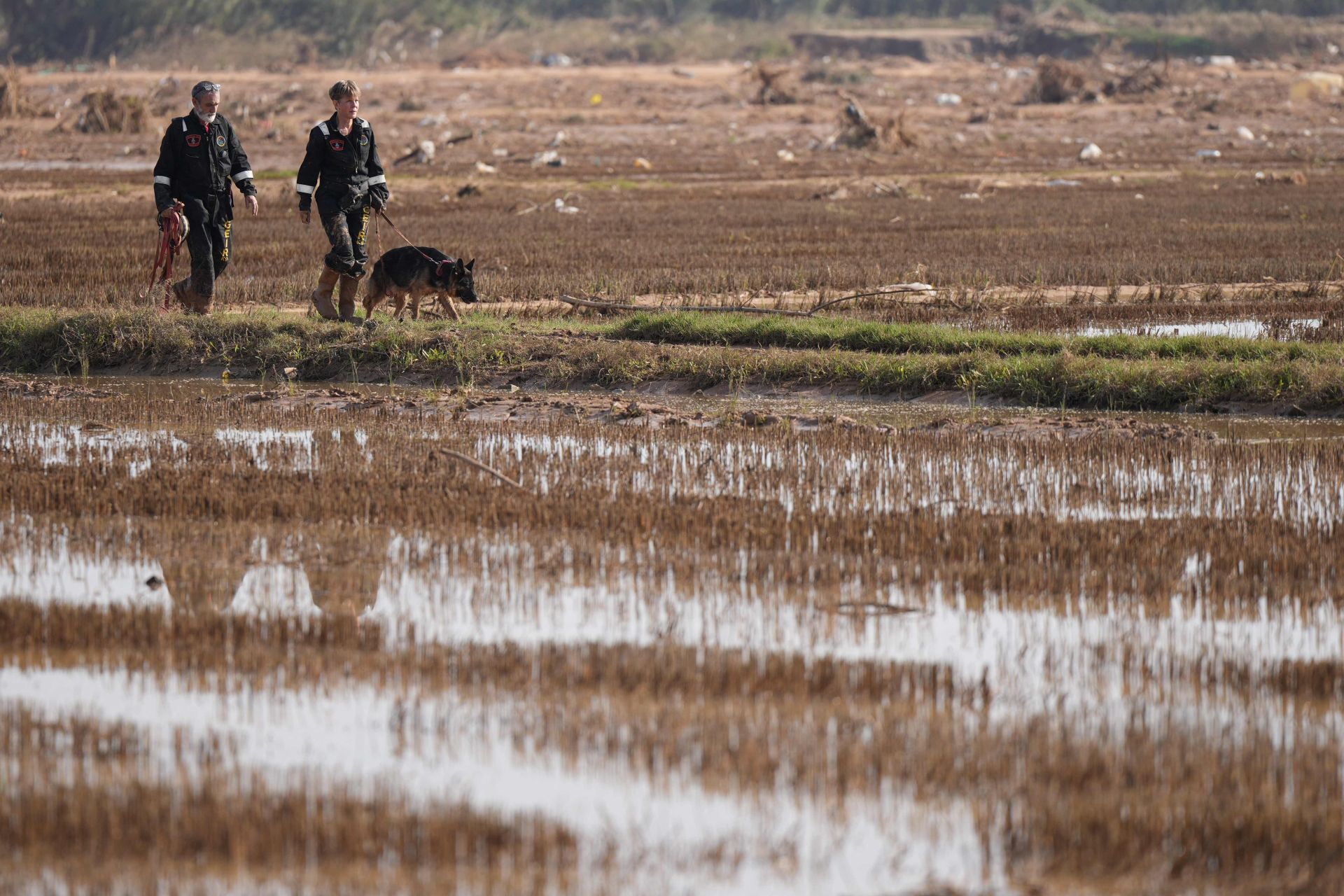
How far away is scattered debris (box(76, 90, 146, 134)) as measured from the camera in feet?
131

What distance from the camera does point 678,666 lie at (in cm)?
498

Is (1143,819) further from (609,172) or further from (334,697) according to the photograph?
(609,172)

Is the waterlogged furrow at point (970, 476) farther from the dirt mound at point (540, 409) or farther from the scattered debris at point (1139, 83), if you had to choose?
the scattered debris at point (1139, 83)

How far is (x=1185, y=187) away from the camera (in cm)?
2678

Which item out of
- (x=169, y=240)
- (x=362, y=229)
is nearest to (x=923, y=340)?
(x=362, y=229)

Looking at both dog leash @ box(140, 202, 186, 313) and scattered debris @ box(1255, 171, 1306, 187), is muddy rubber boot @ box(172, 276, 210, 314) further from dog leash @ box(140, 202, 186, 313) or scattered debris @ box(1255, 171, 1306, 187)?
scattered debris @ box(1255, 171, 1306, 187)

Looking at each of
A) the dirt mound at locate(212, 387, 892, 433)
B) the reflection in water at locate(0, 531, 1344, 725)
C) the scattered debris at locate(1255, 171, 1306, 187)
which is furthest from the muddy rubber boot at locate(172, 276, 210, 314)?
the scattered debris at locate(1255, 171, 1306, 187)

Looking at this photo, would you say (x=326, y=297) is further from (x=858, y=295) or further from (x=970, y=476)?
(x=970, y=476)

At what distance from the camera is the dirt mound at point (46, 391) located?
10508mm

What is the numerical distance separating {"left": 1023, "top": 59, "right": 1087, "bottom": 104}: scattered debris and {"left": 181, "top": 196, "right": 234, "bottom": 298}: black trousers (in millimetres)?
40472

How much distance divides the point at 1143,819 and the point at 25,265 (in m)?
15.1

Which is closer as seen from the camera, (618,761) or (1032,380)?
(618,761)

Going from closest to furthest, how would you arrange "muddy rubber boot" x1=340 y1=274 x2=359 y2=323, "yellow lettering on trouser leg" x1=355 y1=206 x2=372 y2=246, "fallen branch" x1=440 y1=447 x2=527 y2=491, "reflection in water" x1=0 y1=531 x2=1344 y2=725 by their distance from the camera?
"reflection in water" x1=0 y1=531 x2=1344 y2=725, "fallen branch" x1=440 y1=447 x2=527 y2=491, "yellow lettering on trouser leg" x1=355 y1=206 x2=372 y2=246, "muddy rubber boot" x1=340 y1=274 x2=359 y2=323

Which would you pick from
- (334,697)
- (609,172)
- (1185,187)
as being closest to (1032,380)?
(334,697)
